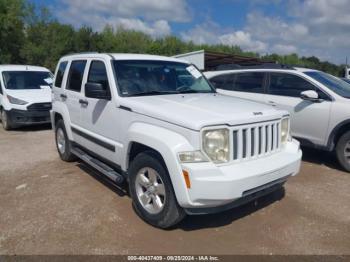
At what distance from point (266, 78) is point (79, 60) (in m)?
3.85

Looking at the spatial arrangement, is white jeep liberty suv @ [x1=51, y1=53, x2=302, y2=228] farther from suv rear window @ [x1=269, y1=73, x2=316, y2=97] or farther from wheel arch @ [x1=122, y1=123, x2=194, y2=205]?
suv rear window @ [x1=269, y1=73, x2=316, y2=97]

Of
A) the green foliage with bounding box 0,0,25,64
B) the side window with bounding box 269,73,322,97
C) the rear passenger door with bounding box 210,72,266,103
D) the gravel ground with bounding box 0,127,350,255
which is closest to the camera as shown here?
the gravel ground with bounding box 0,127,350,255

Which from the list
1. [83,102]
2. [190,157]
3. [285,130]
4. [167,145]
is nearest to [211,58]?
[83,102]

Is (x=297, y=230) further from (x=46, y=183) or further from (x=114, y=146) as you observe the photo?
(x=46, y=183)

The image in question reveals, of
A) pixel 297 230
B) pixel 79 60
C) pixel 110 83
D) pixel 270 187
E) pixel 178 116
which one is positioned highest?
pixel 79 60

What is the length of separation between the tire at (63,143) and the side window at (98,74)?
1523mm

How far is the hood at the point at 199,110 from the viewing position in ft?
11.1

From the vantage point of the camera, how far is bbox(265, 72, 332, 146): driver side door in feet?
20.1

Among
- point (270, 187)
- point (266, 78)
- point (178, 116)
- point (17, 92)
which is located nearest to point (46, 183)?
point (178, 116)

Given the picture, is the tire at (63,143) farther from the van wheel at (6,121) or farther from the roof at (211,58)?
the roof at (211,58)

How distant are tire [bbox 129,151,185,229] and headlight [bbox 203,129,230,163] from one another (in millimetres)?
524

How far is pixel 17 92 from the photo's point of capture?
1023cm

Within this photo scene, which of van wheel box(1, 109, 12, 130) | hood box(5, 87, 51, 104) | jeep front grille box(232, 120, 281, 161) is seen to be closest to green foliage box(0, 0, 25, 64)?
hood box(5, 87, 51, 104)

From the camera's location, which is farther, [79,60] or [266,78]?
[266,78]
